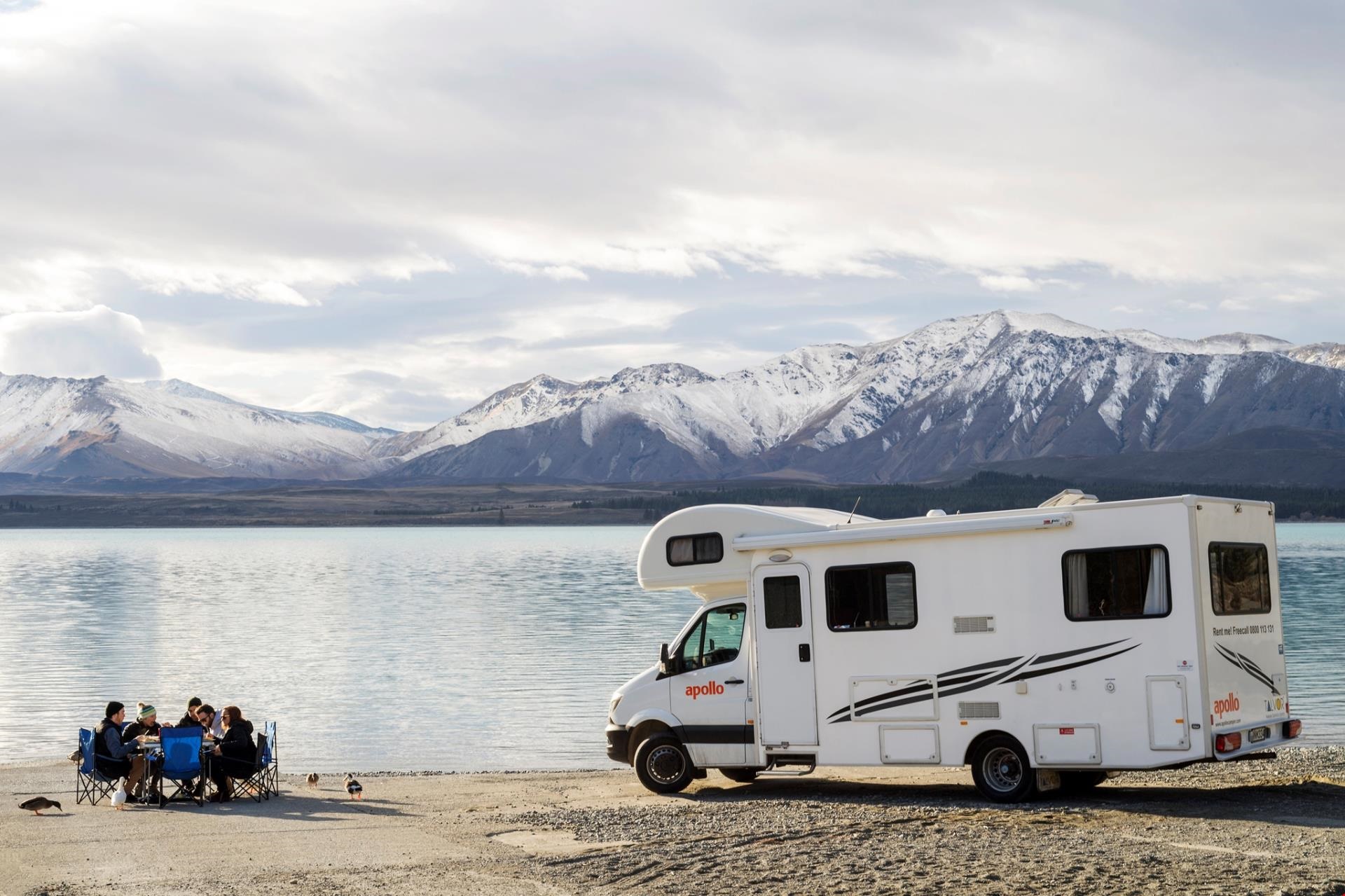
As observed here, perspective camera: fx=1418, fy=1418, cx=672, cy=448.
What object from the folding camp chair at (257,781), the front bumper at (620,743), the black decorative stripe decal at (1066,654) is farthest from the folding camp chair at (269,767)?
the black decorative stripe decal at (1066,654)

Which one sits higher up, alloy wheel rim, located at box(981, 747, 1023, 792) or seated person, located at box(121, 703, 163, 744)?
seated person, located at box(121, 703, 163, 744)

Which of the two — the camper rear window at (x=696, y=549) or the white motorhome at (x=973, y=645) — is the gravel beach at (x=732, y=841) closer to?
the white motorhome at (x=973, y=645)

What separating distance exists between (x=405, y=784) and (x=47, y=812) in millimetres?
5369

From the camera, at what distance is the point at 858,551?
16.6 meters

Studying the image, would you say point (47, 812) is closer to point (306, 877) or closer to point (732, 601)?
point (306, 877)

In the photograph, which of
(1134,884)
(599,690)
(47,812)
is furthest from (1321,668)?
(47,812)

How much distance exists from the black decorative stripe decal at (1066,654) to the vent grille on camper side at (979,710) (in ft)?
2.22

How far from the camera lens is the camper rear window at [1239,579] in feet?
49.4

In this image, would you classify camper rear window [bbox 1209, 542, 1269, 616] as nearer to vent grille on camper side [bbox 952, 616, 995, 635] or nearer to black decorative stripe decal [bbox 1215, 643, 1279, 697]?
black decorative stripe decal [bbox 1215, 643, 1279, 697]

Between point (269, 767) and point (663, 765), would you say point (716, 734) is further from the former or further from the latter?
point (269, 767)

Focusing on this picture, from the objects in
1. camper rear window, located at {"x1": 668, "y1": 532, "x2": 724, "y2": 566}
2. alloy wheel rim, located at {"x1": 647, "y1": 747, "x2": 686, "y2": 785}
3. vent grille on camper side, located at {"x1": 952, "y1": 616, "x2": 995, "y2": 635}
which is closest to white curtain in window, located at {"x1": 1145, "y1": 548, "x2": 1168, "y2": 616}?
vent grille on camper side, located at {"x1": 952, "y1": 616, "x2": 995, "y2": 635}

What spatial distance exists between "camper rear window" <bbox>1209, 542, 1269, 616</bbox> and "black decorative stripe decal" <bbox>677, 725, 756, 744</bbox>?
561 centimetres

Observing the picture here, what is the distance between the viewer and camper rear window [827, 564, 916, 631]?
16.3 metres

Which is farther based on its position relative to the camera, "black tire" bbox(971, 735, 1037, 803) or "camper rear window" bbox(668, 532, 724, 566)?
"camper rear window" bbox(668, 532, 724, 566)
